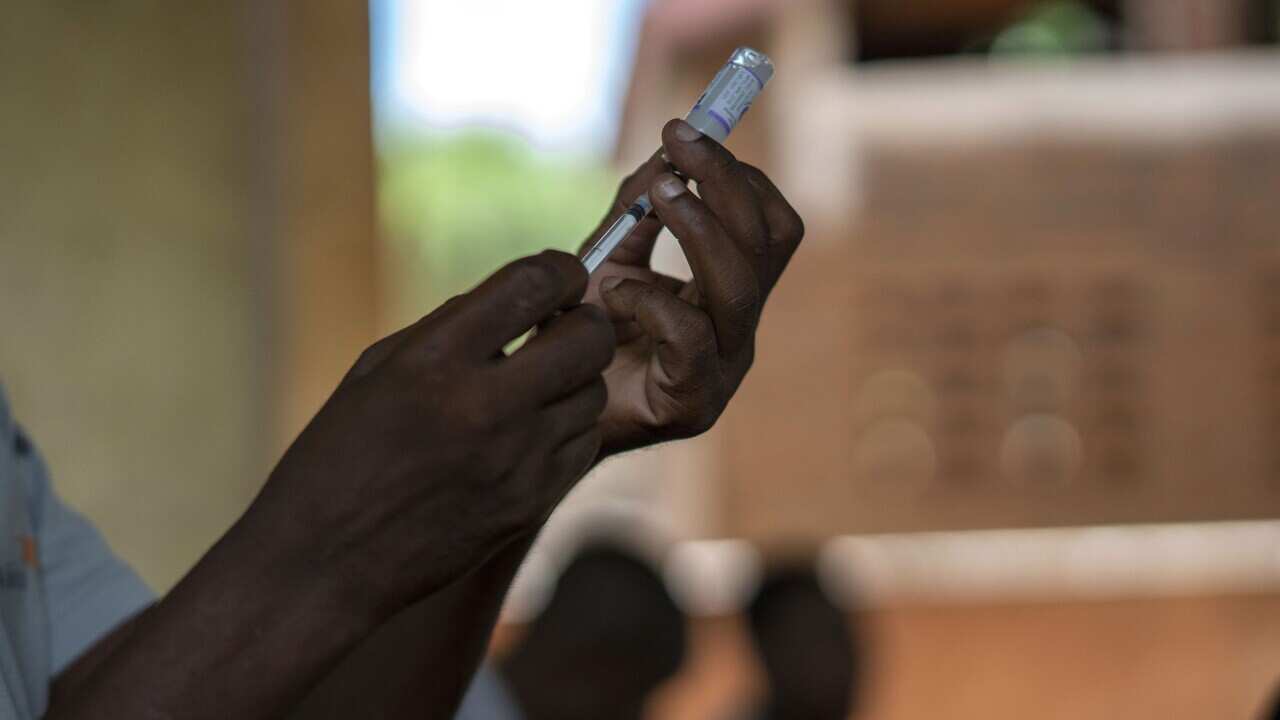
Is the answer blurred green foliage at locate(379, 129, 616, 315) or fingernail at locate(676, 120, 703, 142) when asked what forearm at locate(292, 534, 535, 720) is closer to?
fingernail at locate(676, 120, 703, 142)

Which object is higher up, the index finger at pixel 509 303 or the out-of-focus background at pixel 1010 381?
the index finger at pixel 509 303

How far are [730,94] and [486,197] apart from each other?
58.5ft

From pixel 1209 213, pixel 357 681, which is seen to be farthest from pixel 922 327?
pixel 357 681

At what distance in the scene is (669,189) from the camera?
0.71 metres

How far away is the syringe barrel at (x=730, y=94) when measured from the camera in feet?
2.58

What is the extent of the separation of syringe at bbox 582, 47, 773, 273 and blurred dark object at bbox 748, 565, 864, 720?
1921mm

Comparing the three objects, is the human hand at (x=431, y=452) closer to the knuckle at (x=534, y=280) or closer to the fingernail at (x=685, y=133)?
the knuckle at (x=534, y=280)

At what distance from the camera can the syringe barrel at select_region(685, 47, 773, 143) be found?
0.79 meters

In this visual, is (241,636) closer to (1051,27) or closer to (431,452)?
(431,452)

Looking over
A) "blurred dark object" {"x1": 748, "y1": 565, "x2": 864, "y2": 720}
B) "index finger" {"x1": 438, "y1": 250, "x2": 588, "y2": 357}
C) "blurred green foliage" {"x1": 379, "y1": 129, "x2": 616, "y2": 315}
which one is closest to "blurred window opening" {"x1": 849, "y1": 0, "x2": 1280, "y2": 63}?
"blurred dark object" {"x1": 748, "y1": 565, "x2": 864, "y2": 720}

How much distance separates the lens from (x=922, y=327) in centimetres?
602

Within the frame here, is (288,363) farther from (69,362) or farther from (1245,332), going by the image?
(1245,332)

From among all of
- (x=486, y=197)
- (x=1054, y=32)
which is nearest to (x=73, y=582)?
(x=1054, y=32)

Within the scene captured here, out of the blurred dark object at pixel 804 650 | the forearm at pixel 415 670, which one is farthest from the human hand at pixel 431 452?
the blurred dark object at pixel 804 650
